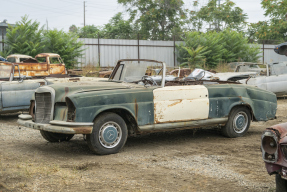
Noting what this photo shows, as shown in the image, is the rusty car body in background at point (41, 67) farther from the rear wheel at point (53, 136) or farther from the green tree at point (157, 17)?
the green tree at point (157, 17)

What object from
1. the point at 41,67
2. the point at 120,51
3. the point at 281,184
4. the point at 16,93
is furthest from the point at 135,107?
the point at 120,51

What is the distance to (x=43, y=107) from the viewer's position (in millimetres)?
6570

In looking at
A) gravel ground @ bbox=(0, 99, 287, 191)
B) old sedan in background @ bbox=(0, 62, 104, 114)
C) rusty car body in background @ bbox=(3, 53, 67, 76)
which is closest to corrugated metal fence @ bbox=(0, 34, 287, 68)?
rusty car body in background @ bbox=(3, 53, 67, 76)

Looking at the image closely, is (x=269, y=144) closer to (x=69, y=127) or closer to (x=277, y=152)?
(x=277, y=152)

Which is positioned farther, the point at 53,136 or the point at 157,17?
the point at 157,17

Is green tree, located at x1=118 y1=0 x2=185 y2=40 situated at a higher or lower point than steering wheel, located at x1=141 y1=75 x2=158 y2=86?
higher

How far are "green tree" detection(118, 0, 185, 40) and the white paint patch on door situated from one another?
91.4 feet

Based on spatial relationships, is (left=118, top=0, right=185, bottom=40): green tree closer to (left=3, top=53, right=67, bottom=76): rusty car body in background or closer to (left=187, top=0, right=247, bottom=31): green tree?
(left=187, top=0, right=247, bottom=31): green tree

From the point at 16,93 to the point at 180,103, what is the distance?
209 inches

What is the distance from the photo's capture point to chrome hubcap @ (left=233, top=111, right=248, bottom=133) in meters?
7.82

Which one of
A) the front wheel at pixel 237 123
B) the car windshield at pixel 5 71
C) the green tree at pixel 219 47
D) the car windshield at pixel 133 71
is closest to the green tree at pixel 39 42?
the green tree at pixel 219 47

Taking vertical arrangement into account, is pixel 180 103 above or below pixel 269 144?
above

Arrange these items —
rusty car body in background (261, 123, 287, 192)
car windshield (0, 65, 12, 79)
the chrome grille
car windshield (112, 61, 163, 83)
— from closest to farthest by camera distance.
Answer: rusty car body in background (261, 123, 287, 192) < the chrome grille < car windshield (112, 61, 163, 83) < car windshield (0, 65, 12, 79)

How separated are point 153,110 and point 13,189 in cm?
305
